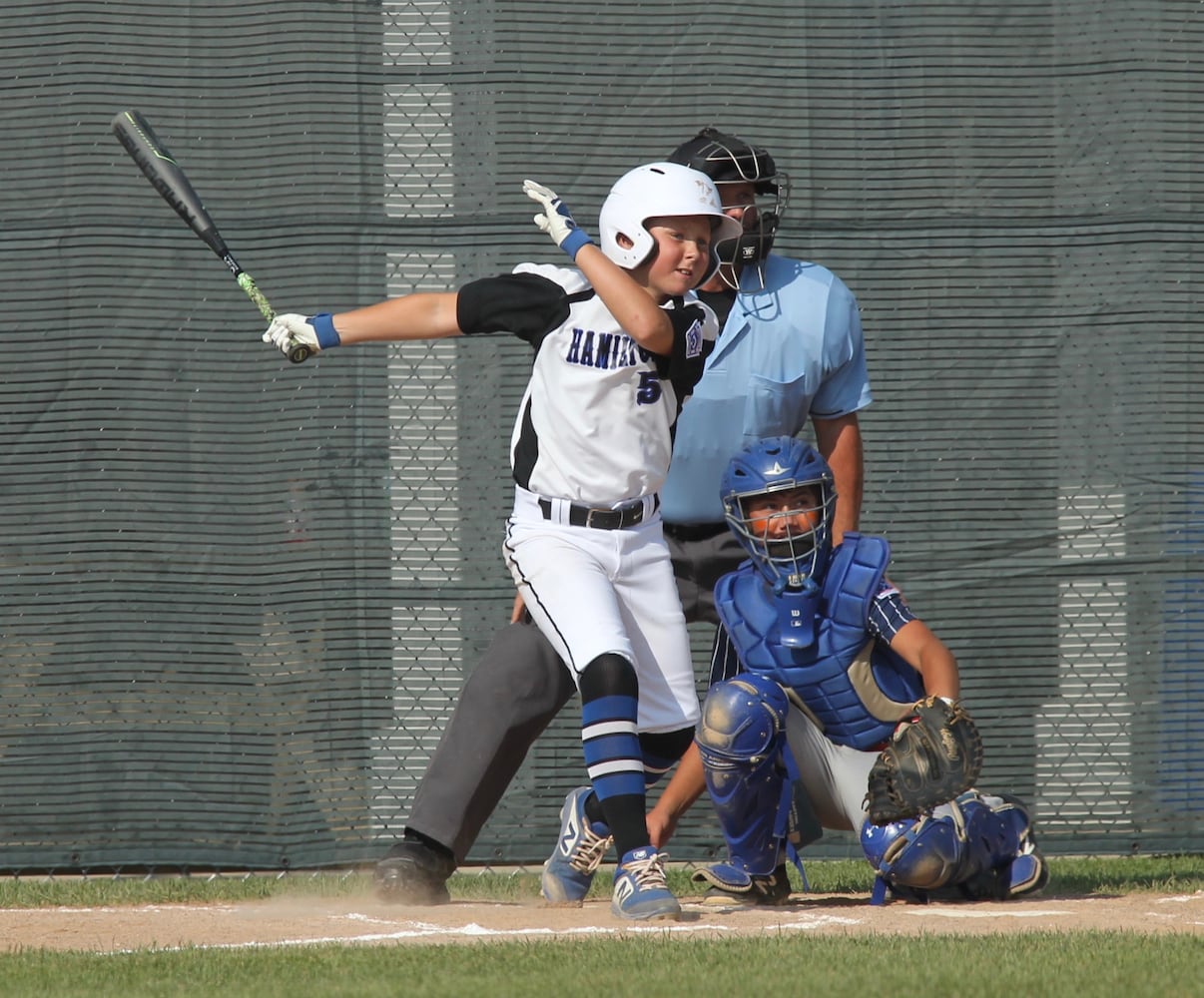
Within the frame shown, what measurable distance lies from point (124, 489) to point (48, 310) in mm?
646

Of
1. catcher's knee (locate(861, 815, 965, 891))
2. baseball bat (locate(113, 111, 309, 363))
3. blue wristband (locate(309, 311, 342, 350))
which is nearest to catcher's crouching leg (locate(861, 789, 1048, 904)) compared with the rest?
catcher's knee (locate(861, 815, 965, 891))

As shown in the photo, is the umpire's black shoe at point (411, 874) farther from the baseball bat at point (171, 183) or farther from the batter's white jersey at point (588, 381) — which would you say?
the baseball bat at point (171, 183)

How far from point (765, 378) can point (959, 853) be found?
1461 millimetres

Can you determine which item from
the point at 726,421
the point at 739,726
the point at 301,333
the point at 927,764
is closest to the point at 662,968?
the point at 739,726

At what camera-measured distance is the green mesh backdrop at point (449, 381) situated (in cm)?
591

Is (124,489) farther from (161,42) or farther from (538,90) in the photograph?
(538,90)

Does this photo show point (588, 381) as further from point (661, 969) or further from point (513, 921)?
point (661, 969)

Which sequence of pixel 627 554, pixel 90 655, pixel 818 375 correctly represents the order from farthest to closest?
pixel 90 655
pixel 818 375
pixel 627 554

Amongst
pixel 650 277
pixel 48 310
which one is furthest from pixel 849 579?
pixel 48 310

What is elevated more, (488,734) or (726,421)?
(726,421)

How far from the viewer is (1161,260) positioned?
237 inches

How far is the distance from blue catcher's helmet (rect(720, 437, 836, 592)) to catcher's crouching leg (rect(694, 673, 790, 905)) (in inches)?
12.2

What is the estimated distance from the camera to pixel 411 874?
194 inches

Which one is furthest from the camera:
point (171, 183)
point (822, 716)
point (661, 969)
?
point (171, 183)
